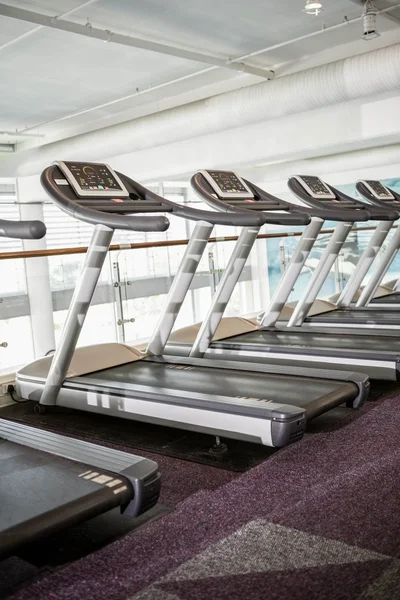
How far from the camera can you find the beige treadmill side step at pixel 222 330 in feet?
16.4

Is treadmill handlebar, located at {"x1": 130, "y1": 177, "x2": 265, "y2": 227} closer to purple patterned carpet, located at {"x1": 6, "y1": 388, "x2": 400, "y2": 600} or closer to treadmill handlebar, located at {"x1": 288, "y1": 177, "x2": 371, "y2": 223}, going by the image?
treadmill handlebar, located at {"x1": 288, "y1": 177, "x2": 371, "y2": 223}

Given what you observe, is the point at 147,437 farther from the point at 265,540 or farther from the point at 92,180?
the point at 92,180

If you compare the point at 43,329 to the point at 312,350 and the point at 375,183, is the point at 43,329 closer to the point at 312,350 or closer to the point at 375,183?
the point at 312,350

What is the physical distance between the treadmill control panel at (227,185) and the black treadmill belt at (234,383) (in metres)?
1.24

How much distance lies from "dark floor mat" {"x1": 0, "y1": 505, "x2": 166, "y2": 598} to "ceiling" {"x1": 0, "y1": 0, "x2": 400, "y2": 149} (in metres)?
4.79

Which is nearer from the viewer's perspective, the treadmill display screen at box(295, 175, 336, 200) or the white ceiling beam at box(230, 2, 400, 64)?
the treadmill display screen at box(295, 175, 336, 200)

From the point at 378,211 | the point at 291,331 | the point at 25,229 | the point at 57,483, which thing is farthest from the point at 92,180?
the point at 378,211

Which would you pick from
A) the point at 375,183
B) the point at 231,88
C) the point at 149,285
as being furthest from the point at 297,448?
the point at 231,88

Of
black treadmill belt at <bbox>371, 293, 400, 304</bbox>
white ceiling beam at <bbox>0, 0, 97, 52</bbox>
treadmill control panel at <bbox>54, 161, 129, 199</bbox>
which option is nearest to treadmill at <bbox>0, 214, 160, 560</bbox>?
treadmill control panel at <bbox>54, 161, 129, 199</bbox>

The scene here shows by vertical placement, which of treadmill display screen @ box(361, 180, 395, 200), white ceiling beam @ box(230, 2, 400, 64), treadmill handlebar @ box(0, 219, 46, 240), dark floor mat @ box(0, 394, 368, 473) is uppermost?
white ceiling beam @ box(230, 2, 400, 64)

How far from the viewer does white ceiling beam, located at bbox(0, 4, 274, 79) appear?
5461 mm

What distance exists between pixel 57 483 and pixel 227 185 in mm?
2792

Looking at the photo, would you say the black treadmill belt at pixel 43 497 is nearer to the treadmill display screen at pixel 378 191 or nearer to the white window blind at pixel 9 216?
the treadmill display screen at pixel 378 191

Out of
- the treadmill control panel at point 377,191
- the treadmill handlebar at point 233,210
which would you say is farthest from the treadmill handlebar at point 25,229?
the treadmill control panel at point 377,191
